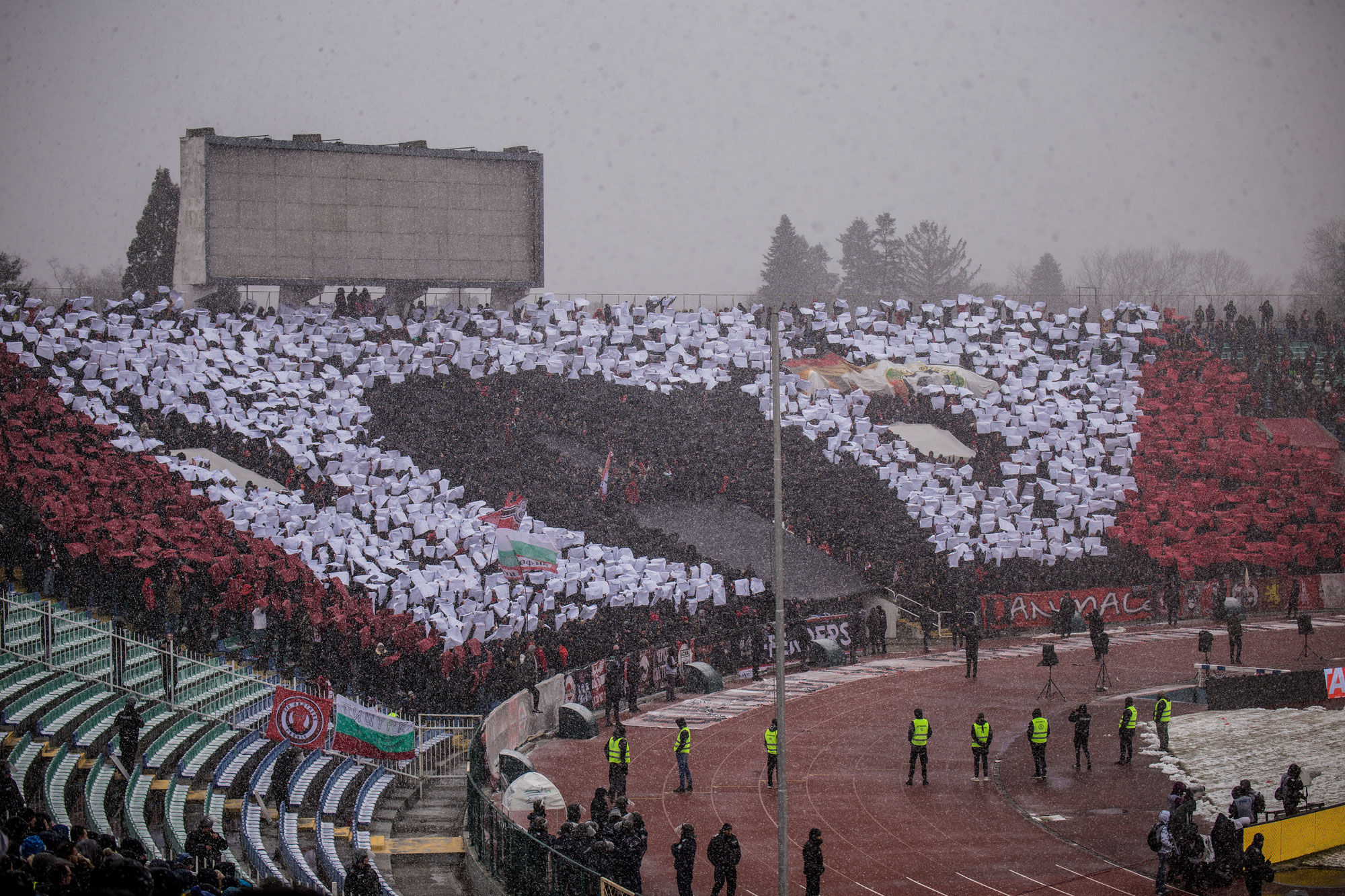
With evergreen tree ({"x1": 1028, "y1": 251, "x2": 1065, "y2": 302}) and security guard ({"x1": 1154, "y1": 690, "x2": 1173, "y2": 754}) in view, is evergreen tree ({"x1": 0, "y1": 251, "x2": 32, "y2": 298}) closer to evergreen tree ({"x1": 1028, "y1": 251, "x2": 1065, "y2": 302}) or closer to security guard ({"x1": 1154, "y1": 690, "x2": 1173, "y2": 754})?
security guard ({"x1": 1154, "y1": 690, "x2": 1173, "y2": 754})

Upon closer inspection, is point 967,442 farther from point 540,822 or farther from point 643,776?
point 540,822

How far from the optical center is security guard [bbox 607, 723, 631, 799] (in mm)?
21703

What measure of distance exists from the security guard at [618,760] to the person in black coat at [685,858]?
4521 mm

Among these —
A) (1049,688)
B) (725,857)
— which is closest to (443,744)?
(725,857)

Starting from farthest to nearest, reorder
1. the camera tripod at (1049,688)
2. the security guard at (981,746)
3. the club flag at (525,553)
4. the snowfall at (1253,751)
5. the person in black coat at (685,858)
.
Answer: the club flag at (525,553) → the camera tripod at (1049,688) → the security guard at (981,746) → the snowfall at (1253,751) → the person in black coat at (685,858)

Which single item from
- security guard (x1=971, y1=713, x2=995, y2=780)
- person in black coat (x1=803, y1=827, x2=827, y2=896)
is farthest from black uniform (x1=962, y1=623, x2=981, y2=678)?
person in black coat (x1=803, y1=827, x2=827, y2=896)

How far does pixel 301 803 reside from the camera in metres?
20.0

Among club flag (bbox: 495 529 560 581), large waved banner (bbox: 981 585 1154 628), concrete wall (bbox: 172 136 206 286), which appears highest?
concrete wall (bbox: 172 136 206 286)

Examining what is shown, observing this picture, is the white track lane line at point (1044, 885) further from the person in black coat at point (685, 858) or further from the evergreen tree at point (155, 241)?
the evergreen tree at point (155, 241)

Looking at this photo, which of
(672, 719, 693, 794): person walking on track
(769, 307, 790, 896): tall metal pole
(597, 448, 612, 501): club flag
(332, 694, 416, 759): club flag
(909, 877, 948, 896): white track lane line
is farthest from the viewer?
(597, 448, 612, 501): club flag

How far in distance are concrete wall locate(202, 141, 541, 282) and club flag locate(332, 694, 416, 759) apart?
24859mm

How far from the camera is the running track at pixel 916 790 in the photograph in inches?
741

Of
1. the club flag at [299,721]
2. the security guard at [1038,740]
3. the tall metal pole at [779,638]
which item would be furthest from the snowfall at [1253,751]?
the club flag at [299,721]

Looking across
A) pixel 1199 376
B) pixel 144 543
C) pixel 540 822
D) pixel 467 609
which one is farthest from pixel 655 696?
pixel 1199 376
